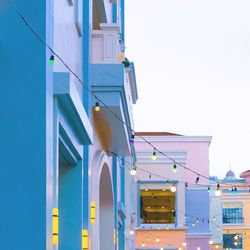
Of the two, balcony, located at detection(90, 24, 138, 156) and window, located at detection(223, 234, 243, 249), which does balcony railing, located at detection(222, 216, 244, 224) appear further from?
balcony, located at detection(90, 24, 138, 156)

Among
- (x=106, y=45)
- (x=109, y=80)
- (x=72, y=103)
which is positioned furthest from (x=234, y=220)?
(x=72, y=103)

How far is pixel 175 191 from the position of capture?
116ft

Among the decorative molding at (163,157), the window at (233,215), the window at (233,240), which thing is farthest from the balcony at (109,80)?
the window at (233,240)

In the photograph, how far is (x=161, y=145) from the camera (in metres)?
39.4

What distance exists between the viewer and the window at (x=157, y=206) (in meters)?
37.1

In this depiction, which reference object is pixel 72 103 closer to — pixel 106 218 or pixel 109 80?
pixel 109 80

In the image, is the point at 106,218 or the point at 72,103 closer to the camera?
the point at 72,103

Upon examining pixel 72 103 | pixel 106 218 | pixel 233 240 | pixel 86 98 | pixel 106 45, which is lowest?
pixel 106 218
